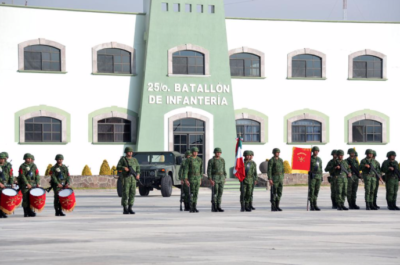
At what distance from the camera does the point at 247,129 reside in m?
41.1

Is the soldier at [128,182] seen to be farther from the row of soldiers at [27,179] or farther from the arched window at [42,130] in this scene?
the arched window at [42,130]

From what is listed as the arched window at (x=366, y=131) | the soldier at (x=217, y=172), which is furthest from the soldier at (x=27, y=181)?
the arched window at (x=366, y=131)

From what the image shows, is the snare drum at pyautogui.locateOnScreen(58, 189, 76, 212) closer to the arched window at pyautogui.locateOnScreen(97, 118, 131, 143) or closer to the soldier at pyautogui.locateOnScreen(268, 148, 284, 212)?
the soldier at pyautogui.locateOnScreen(268, 148, 284, 212)

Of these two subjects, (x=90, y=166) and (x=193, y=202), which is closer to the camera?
(x=193, y=202)

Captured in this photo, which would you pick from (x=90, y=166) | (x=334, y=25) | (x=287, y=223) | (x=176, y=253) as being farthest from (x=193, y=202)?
(x=334, y=25)

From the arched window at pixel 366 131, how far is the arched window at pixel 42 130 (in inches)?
617

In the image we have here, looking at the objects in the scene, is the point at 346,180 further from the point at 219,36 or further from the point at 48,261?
the point at 219,36

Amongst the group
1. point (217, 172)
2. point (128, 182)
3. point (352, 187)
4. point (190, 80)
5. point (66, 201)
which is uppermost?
point (190, 80)

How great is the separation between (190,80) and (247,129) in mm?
3963

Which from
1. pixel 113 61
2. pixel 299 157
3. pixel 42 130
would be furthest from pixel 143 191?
pixel 299 157

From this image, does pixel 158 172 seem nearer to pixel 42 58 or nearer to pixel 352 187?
pixel 352 187

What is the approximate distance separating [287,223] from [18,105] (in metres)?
23.1

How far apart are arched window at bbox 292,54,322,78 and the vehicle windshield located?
12.1 m

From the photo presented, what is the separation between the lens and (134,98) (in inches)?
1560
